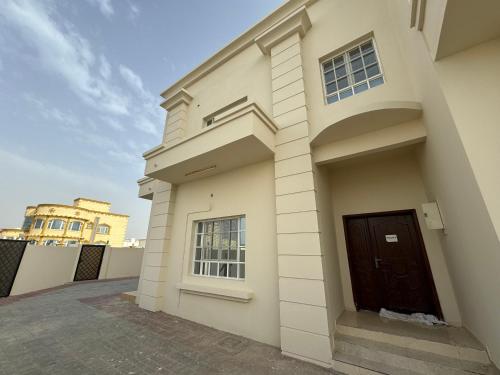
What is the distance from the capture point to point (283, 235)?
3027 mm

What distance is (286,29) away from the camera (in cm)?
418

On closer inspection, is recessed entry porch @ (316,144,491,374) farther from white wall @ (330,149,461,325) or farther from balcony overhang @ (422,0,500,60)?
balcony overhang @ (422,0,500,60)

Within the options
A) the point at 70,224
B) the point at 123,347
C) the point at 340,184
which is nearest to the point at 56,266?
the point at 123,347

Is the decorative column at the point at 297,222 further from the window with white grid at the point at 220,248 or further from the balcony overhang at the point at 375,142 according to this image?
the window with white grid at the point at 220,248

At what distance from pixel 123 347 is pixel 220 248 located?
2.07 metres

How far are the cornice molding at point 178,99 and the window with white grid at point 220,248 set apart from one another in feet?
12.7

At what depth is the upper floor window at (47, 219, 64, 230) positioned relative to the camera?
75.7ft

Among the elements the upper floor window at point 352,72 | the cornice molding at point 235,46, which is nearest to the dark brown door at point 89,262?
the cornice molding at point 235,46

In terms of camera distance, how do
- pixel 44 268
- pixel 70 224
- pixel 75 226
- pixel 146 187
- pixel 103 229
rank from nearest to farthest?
pixel 146 187 → pixel 44 268 → pixel 70 224 → pixel 75 226 → pixel 103 229

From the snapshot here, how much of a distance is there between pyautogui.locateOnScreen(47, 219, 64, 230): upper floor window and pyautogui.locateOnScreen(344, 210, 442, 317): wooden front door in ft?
106

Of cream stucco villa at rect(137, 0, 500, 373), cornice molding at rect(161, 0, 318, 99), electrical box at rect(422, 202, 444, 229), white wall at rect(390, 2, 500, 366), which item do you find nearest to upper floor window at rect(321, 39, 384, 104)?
cream stucco villa at rect(137, 0, 500, 373)

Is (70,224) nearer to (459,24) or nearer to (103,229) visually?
(103,229)

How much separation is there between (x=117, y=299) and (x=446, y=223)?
7.63m

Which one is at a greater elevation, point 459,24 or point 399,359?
point 459,24
